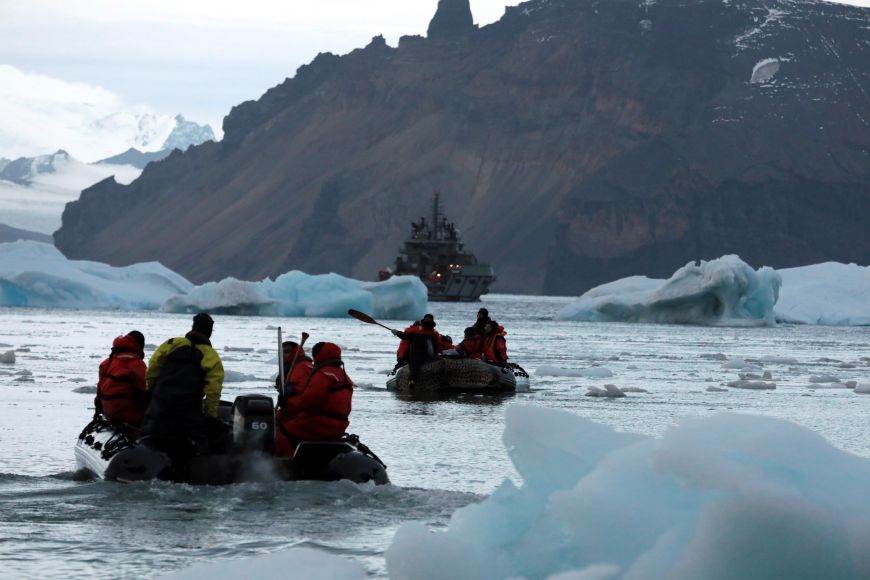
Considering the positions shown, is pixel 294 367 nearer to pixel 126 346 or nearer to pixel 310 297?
pixel 126 346

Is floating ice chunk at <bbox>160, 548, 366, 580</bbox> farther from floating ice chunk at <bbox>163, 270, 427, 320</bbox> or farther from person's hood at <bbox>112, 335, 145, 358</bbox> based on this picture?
floating ice chunk at <bbox>163, 270, 427, 320</bbox>

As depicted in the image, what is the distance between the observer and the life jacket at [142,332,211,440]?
11898 millimetres

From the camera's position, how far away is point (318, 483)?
12.0 meters

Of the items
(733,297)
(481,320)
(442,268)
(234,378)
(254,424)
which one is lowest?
(234,378)

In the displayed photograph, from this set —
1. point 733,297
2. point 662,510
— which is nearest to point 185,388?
point 662,510

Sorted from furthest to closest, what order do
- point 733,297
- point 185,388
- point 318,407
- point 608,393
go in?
1. point 733,297
2. point 608,393
3. point 318,407
4. point 185,388

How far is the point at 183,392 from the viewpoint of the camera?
11.9m

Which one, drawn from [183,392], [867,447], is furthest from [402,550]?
[867,447]

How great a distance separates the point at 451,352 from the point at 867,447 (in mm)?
9269

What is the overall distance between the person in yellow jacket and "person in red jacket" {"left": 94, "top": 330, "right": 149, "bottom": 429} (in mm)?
585

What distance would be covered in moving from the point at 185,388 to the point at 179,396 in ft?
0.29

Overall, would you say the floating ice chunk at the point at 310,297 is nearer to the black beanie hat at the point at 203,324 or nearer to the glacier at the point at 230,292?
the glacier at the point at 230,292

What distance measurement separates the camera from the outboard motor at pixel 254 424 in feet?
38.7

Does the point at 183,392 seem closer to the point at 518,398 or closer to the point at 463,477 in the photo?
the point at 463,477
